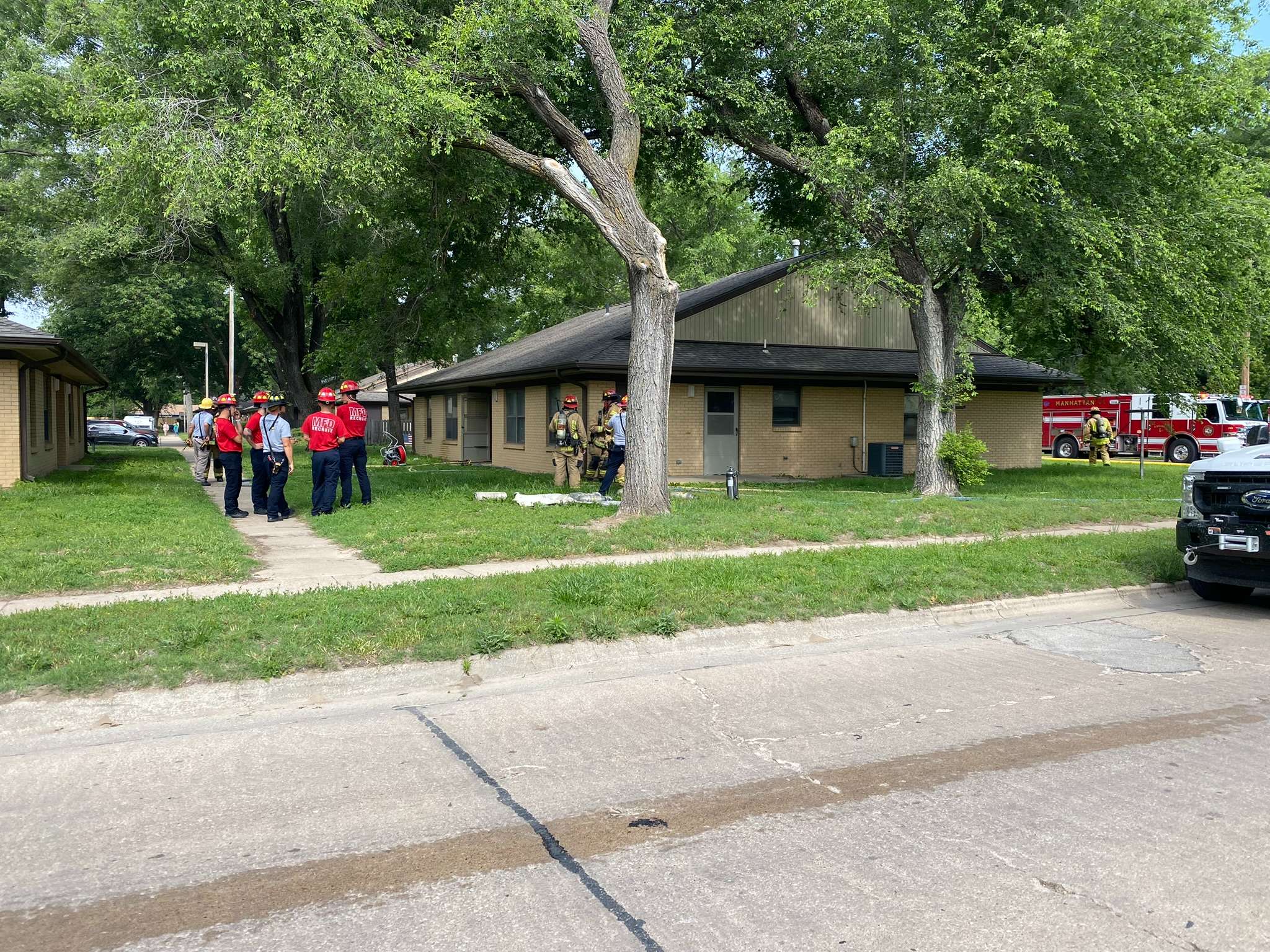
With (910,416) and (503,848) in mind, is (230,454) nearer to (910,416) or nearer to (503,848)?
(503,848)

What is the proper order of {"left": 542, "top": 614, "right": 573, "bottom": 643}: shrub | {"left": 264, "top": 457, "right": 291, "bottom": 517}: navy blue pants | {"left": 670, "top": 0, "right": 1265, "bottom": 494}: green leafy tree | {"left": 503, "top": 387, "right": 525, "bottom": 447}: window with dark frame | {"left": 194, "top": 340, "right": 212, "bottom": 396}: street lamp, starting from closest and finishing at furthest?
{"left": 542, "top": 614, "right": 573, "bottom": 643}: shrub
{"left": 264, "top": 457, "right": 291, "bottom": 517}: navy blue pants
{"left": 670, "top": 0, "right": 1265, "bottom": 494}: green leafy tree
{"left": 503, "top": 387, "right": 525, "bottom": 447}: window with dark frame
{"left": 194, "top": 340, "right": 212, "bottom": 396}: street lamp

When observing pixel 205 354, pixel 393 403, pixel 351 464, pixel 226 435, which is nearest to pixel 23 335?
pixel 226 435

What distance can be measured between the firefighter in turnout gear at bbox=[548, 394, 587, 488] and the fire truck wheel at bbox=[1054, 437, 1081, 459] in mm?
26518

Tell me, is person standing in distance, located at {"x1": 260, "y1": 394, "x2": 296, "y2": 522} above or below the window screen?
below

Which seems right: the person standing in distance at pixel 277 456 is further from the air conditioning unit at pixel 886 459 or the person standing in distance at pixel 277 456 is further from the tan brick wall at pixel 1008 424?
the tan brick wall at pixel 1008 424

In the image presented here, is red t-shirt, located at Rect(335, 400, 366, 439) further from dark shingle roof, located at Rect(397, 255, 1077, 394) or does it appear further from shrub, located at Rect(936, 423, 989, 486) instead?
shrub, located at Rect(936, 423, 989, 486)

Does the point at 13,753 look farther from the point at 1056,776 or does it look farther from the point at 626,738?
the point at 1056,776

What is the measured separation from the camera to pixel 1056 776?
4.84m

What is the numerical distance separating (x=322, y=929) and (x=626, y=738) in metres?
2.35

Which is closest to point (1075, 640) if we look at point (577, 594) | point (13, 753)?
point (577, 594)

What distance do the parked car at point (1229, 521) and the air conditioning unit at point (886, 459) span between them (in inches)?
595

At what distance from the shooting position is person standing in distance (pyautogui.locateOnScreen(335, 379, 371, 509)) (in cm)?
1428

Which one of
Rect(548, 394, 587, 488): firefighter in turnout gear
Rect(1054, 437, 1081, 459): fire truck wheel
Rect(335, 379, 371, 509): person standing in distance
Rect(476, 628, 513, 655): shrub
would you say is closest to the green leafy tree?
Rect(548, 394, 587, 488): firefighter in turnout gear

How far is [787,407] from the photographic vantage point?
24.0 m
